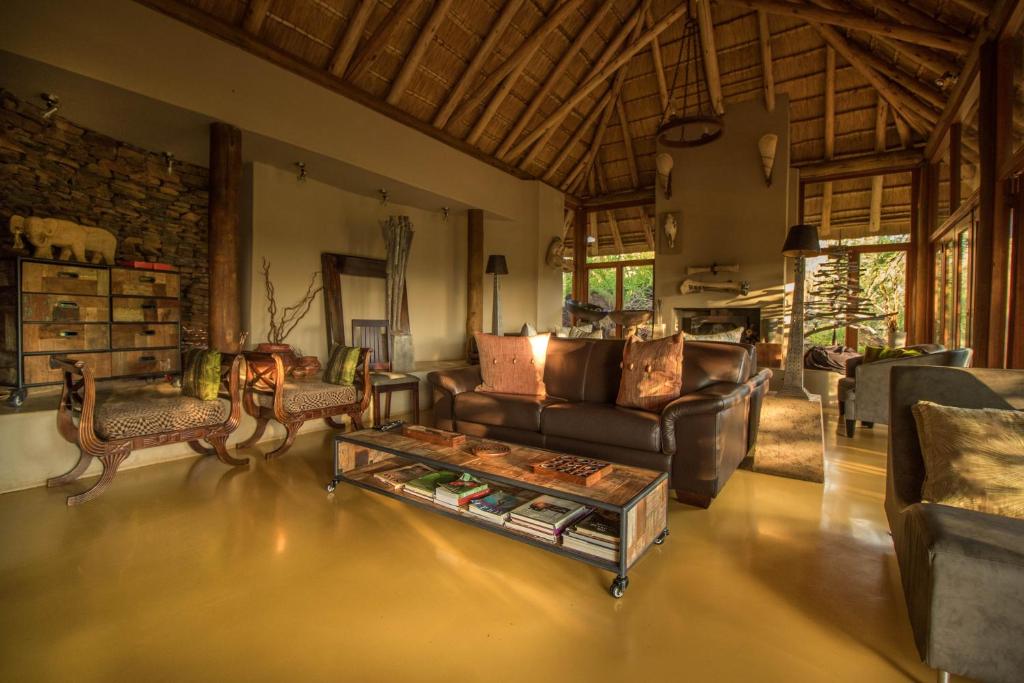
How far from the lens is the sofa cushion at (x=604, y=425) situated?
112 inches

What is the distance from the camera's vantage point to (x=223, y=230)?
3926 millimetres

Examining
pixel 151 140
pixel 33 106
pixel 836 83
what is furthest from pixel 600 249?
pixel 33 106

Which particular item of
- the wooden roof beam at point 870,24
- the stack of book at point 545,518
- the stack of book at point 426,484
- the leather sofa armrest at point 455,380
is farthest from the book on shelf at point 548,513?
the wooden roof beam at point 870,24

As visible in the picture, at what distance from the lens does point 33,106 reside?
3713 millimetres

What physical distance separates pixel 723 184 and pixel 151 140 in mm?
7104

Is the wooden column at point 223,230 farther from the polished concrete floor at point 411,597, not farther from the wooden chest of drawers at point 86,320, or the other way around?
the polished concrete floor at point 411,597

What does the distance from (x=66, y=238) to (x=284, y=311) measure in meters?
1.84

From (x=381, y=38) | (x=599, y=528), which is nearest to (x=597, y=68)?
(x=381, y=38)

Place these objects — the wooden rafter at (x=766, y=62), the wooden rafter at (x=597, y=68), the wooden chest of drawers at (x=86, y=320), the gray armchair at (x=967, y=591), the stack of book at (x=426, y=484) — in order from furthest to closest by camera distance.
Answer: the wooden rafter at (x=597, y=68) → the wooden rafter at (x=766, y=62) → the wooden chest of drawers at (x=86, y=320) → the stack of book at (x=426, y=484) → the gray armchair at (x=967, y=591)

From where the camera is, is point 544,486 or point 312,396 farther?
point 312,396

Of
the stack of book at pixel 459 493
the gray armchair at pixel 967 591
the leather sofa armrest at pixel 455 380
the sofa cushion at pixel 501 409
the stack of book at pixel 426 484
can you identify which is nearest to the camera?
the gray armchair at pixel 967 591

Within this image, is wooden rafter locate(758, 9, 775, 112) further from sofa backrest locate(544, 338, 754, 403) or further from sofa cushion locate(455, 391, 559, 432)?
sofa cushion locate(455, 391, 559, 432)

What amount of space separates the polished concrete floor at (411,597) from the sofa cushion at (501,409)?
3.23ft

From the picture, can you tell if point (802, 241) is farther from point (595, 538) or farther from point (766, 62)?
point (766, 62)
